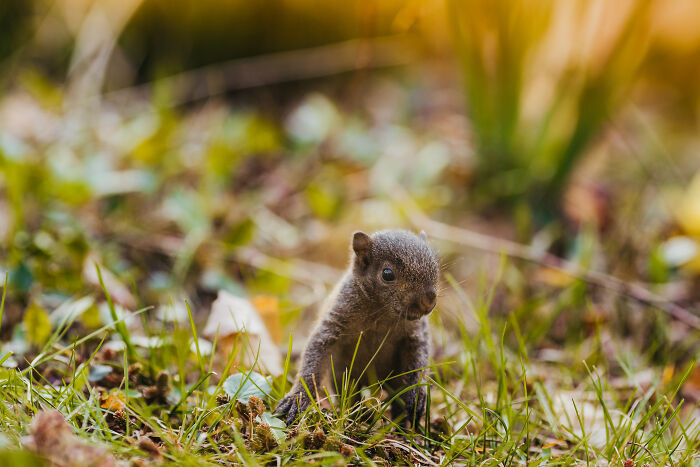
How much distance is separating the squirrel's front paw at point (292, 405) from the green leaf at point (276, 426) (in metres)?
0.07

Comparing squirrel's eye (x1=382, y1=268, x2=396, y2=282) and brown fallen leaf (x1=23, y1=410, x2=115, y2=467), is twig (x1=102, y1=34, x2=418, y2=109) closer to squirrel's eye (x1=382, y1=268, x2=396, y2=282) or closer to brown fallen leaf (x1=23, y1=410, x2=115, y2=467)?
squirrel's eye (x1=382, y1=268, x2=396, y2=282)

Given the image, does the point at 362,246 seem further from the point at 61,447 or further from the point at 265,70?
the point at 265,70

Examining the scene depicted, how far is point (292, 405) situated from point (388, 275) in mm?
520

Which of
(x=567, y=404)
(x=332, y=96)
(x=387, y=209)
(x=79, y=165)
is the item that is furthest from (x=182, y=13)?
(x=567, y=404)

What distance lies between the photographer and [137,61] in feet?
20.1

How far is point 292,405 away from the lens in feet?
6.79

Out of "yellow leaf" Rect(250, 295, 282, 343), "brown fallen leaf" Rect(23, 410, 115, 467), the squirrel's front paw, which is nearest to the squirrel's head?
the squirrel's front paw

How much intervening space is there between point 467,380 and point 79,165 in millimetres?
2546

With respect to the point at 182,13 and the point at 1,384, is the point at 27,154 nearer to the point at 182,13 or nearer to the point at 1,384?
the point at 1,384

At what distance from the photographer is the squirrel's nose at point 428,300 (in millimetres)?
2133

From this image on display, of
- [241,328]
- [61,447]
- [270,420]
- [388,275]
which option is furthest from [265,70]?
[61,447]

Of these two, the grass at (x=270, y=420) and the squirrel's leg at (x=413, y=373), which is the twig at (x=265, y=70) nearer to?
the grass at (x=270, y=420)

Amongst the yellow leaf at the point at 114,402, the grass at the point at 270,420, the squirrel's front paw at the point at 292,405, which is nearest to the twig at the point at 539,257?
the grass at the point at 270,420

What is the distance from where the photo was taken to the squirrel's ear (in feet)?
7.49
